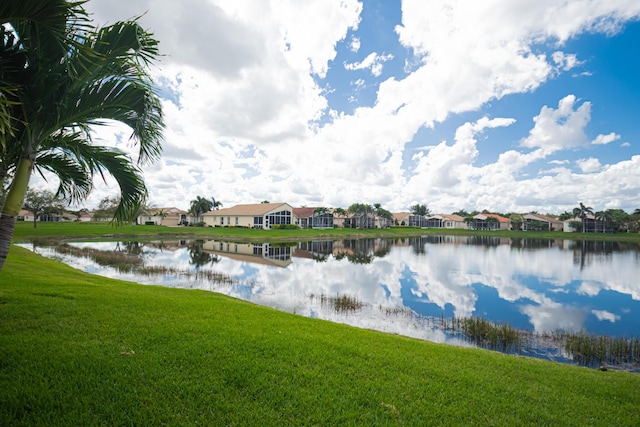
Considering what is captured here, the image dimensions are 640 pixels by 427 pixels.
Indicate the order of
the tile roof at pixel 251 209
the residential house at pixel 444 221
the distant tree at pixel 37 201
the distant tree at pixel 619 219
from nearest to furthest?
the distant tree at pixel 37 201
the tile roof at pixel 251 209
the distant tree at pixel 619 219
the residential house at pixel 444 221

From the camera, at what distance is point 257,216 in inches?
2271

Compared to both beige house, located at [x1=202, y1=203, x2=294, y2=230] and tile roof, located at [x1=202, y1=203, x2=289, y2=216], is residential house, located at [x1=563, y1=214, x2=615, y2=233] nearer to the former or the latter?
beige house, located at [x1=202, y1=203, x2=294, y2=230]

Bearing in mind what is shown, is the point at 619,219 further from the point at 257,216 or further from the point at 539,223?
the point at 257,216

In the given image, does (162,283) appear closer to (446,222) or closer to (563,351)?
(563,351)

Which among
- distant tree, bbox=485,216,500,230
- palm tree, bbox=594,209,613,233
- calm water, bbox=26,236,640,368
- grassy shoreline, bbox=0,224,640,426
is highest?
palm tree, bbox=594,209,613,233

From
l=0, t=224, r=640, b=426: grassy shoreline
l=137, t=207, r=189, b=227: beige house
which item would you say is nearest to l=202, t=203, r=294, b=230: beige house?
l=137, t=207, r=189, b=227: beige house

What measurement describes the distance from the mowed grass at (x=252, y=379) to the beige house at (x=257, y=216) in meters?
51.2

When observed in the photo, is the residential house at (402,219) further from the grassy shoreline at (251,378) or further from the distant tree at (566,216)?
the grassy shoreline at (251,378)

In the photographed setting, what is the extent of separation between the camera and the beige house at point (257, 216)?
2264 inches

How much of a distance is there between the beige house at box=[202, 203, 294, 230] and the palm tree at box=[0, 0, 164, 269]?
171 ft

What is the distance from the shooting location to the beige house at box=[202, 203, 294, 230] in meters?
57.5

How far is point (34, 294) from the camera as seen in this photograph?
7195mm

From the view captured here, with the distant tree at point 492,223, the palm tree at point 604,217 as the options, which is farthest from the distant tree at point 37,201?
the palm tree at point 604,217

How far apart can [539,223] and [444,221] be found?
87.0 ft
